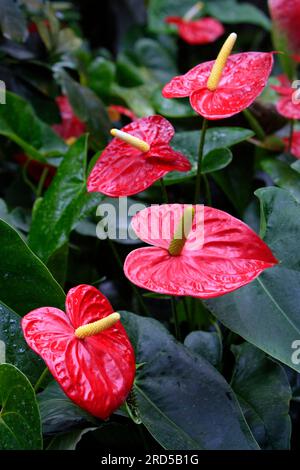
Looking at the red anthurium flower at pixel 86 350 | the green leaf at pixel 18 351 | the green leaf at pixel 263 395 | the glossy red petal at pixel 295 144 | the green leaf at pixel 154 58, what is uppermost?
the red anthurium flower at pixel 86 350

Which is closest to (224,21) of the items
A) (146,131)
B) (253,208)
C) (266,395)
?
(253,208)

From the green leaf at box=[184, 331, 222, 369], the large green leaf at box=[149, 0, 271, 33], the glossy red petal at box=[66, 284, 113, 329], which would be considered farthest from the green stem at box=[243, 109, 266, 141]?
the large green leaf at box=[149, 0, 271, 33]

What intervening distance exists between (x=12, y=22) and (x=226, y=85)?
54cm

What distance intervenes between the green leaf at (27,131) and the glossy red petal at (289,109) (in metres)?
0.34

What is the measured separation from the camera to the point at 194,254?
59cm

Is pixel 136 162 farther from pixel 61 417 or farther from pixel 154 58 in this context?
pixel 154 58

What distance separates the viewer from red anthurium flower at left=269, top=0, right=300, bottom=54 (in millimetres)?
1012

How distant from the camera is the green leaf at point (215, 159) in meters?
0.83

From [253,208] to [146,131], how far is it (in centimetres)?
29

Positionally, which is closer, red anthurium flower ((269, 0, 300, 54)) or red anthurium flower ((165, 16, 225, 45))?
red anthurium flower ((269, 0, 300, 54))

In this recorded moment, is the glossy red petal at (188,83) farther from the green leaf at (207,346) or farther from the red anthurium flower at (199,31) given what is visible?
the red anthurium flower at (199,31)

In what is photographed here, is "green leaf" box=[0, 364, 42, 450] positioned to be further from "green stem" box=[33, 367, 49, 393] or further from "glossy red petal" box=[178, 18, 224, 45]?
"glossy red petal" box=[178, 18, 224, 45]

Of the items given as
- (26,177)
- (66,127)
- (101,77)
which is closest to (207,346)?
Answer: (26,177)

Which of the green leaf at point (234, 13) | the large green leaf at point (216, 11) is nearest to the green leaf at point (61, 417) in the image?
the large green leaf at point (216, 11)
